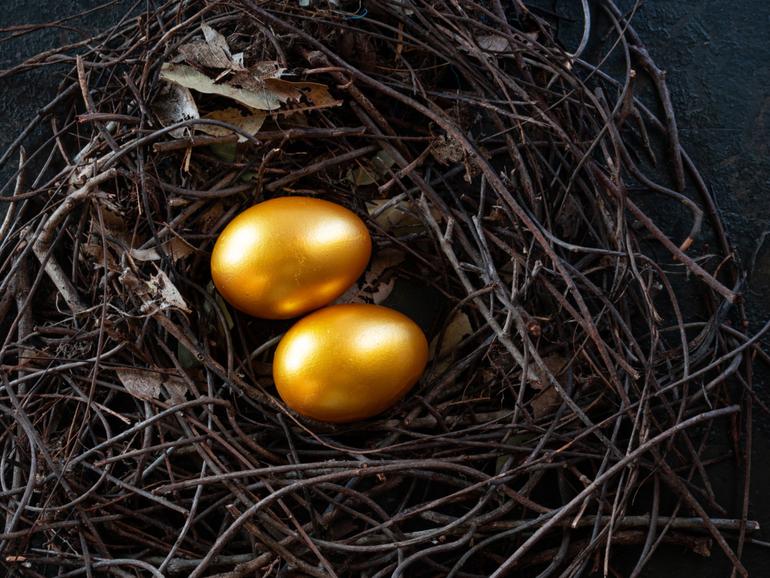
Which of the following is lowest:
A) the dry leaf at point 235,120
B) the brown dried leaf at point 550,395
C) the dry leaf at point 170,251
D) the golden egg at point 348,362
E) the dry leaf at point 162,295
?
the brown dried leaf at point 550,395

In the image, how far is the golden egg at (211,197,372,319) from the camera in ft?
2.64

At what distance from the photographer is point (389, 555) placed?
31.6 inches

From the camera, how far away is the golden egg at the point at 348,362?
0.80 metres

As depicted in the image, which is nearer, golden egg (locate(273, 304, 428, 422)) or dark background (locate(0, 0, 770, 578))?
golden egg (locate(273, 304, 428, 422))

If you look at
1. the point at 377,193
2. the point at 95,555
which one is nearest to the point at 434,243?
the point at 377,193

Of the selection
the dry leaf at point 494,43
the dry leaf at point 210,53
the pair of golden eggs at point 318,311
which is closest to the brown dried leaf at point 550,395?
the pair of golden eggs at point 318,311

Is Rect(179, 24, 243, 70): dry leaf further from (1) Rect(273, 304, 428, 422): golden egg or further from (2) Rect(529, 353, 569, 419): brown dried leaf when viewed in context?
(2) Rect(529, 353, 569, 419): brown dried leaf

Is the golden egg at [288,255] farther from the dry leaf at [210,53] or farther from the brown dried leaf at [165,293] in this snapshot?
the dry leaf at [210,53]

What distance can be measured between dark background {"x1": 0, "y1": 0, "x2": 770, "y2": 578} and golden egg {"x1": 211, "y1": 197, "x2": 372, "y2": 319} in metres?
0.37

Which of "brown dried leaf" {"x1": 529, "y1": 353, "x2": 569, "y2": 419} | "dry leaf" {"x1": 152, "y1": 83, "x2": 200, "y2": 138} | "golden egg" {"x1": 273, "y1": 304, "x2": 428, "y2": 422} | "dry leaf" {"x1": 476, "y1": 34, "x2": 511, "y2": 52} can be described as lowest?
"brown dried leaf" {"x1": 529, "y1": 353, "x2": 569, "y2": 419}

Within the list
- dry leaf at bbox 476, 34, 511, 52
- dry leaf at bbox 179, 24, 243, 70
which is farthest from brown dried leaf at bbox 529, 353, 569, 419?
dry leaf at bbox 179, 24, 243, 70

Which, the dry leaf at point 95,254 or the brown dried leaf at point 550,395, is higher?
the dry leaf at point 95,254

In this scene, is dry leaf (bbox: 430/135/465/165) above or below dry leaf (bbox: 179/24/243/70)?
below

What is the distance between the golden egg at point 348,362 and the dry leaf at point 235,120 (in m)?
0.22
